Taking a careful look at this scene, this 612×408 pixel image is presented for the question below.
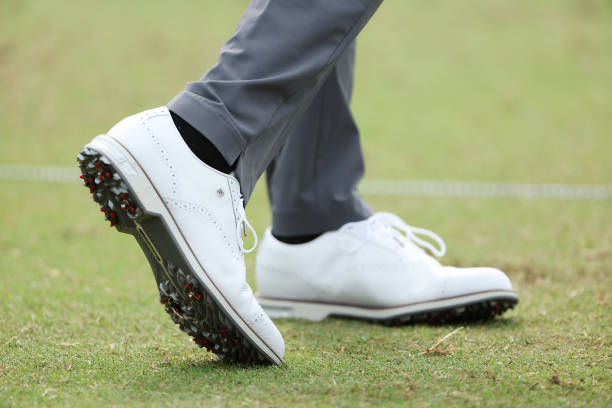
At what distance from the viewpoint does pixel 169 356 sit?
861 millimetres

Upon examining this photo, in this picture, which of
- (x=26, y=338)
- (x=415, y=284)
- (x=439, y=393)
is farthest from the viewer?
(x=415, y=284)

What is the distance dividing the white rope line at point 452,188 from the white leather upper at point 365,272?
1.64 metres

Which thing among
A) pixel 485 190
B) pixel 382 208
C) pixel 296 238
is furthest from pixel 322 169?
pixel 485 190

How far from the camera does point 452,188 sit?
2875 millimetres

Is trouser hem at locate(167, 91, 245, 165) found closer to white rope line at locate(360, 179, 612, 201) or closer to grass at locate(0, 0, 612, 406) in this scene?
grass at locate(0, 0, 612, 406)

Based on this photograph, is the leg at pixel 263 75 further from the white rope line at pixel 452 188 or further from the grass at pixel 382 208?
the white rope line at pixel 452 188

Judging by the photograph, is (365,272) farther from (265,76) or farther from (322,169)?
(265,76)

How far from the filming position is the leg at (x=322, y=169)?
1146 millimetres

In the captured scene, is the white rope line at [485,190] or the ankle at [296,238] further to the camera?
the white rope line at [485,190]

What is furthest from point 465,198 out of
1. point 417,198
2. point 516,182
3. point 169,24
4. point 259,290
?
point 169,24

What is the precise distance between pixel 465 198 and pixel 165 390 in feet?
6.91

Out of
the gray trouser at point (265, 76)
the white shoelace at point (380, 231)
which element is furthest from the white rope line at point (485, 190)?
the gray trouser at point (265, 76)

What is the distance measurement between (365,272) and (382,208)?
1379 mm

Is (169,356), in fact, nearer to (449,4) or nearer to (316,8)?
(316,8)
